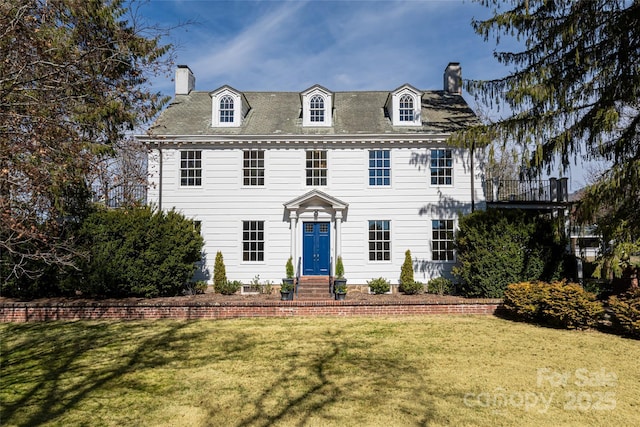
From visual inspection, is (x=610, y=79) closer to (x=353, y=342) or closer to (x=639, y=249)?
(x=639, y=249)

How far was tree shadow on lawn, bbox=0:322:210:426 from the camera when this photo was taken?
6.24m

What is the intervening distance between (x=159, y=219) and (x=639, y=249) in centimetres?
1543

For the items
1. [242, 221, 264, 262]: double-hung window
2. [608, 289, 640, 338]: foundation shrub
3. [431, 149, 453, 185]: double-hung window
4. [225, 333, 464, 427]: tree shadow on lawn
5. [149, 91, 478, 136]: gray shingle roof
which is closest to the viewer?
[225, 333, 464, 427]: tree shadow on lawn

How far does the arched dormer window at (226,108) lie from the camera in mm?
18578

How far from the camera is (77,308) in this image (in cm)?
1226

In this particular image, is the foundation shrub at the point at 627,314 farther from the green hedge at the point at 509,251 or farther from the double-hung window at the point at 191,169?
the double-hung window at the point at 191,169

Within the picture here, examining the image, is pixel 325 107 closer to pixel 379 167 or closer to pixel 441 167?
pixel 379 167

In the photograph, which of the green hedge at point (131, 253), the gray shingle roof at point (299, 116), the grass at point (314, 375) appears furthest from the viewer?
the gray shingle roof at point (299, 116)

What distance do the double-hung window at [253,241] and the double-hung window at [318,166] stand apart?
3.07 meters

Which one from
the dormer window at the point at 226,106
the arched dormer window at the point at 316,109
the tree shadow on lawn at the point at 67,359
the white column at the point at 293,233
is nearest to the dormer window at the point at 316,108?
the arched dormer window at the point at 316,109

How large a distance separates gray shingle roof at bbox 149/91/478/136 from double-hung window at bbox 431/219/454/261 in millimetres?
4079

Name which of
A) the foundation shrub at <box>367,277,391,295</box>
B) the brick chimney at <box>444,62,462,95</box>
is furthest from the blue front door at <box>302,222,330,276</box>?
the brick chimney at <box>444,62,462,95</box>

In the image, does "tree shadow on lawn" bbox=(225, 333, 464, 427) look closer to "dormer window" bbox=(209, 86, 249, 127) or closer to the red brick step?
the red brick step

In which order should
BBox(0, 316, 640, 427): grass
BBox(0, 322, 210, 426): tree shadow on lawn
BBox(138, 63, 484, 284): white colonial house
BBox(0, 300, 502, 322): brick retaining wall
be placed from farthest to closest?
1. BBox(138, 63, 484, 284): white colonial house
2. BBox(0, 300, 502, 322): brick retaining wall
3. BBox(0, 322, 210, 426): tree shadow on lawn
4. BBox(0, 316, 640, 427): grass
